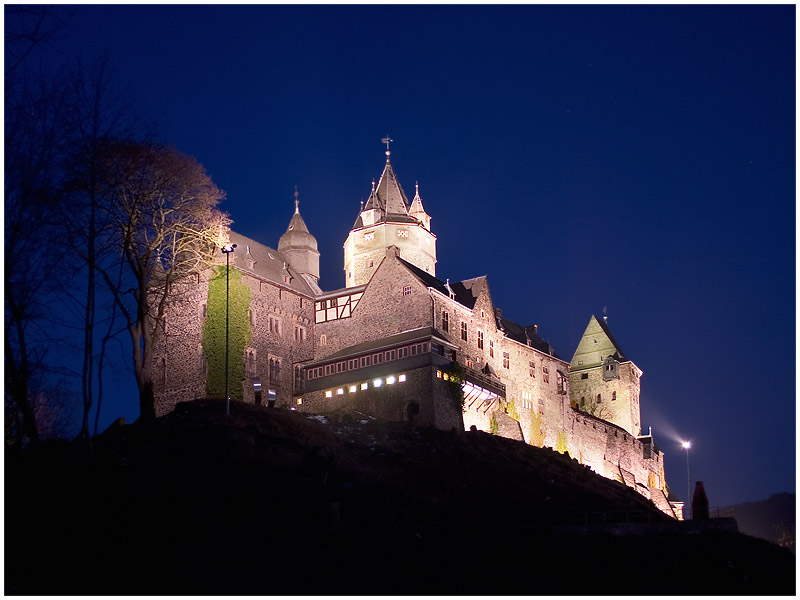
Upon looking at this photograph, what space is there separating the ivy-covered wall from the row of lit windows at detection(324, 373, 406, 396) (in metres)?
5.54

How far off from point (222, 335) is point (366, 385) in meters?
8.57

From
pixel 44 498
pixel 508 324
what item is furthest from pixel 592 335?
pixel 44 498

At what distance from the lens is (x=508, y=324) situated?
75.0 m

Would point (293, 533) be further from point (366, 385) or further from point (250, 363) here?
point (250, 363)

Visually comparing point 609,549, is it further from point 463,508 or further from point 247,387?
point 247,387

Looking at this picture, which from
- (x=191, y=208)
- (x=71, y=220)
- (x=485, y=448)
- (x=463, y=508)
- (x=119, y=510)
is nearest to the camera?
(x=119, y=510)

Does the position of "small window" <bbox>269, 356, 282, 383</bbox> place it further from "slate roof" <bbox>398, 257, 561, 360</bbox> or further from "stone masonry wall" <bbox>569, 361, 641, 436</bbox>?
"stone masonry wall" <bbox>569, 361, 641, 436</bbox>

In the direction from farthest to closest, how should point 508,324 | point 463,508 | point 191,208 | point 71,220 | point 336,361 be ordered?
point 508,324 → point 336,361 → point 191,208 → point 463,508 → point 71,220

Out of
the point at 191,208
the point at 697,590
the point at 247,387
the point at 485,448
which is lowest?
the point at 697,590

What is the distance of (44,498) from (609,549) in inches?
733

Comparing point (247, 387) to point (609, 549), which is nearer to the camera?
point (609, 549)

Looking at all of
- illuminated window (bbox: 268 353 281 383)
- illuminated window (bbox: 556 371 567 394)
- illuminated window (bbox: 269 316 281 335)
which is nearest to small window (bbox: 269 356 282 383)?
illuminated window (bbox: 268 353 281 383)

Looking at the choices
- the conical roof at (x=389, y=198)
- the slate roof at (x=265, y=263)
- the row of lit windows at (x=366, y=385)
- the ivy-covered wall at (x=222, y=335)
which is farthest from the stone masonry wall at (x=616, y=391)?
the ivy-covered wall at (x=222, y=335)

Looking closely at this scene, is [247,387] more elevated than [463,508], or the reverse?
[247,387]
